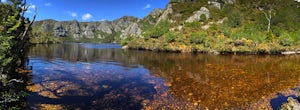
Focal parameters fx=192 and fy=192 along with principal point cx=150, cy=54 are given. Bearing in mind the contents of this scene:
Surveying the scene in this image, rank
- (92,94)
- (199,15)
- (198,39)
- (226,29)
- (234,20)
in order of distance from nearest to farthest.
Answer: (92,94) < (198,39) < (226,29) < (234,20) < (199,15)

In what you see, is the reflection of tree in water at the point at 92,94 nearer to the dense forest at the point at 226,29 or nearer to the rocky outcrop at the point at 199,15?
the dense forest at the point at 226,29

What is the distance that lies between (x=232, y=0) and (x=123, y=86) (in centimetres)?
16305

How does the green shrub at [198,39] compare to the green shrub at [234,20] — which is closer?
the green shrub at [198,39]

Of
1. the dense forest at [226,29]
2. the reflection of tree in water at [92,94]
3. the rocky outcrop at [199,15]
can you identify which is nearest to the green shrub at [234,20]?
the dense forest at [226,29]

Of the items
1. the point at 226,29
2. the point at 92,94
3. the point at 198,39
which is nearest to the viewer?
the point at 92,94

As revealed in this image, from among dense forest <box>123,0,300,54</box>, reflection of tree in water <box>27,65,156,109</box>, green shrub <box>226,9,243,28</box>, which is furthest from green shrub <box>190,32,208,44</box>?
reflection of tree in water <box>27,65,156,109</box>

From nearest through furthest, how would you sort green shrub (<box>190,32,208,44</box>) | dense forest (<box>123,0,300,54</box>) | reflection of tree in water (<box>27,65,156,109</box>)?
reflection of tree in water (<box>27,65,156,109</box>) → dense forest (<box>123,0,300,54</box>) → green shrub (<box>190,32,208,44</box>)

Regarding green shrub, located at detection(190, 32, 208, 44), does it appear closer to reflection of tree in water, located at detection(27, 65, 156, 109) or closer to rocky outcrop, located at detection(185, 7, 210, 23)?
rocky outcrop, located at detection(185, 7, 210, 23)

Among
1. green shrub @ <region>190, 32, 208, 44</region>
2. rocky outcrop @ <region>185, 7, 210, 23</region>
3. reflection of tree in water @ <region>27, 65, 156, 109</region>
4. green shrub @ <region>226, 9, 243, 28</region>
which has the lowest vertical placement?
reflection of tree in water @ <region>27, 65, 156, 109</region>

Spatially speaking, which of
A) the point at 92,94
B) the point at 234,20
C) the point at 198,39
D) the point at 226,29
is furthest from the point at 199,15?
the point at 92,94

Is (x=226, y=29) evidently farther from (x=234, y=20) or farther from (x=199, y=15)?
(x=199, y=15)

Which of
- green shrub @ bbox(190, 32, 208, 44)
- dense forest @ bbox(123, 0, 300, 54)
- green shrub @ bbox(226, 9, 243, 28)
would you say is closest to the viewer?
dense forest @ bbox(123, 0, 300, 54)

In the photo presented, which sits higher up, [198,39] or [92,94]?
[198,39]

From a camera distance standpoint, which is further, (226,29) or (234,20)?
(234,20)
